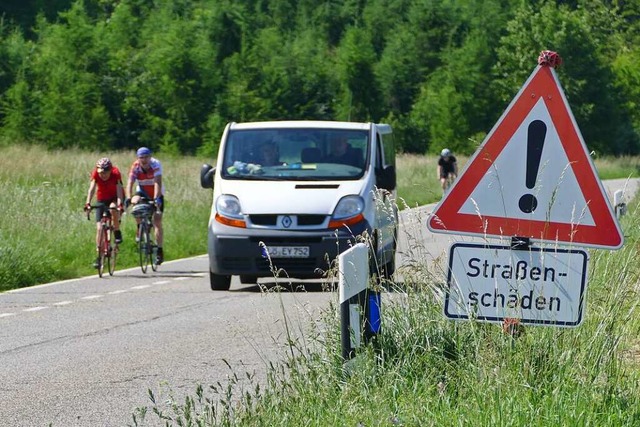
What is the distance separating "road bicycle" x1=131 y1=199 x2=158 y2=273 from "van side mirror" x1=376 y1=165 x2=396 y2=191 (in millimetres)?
4251

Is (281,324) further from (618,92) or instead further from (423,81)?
(423,81)

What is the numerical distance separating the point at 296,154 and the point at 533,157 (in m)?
10.7

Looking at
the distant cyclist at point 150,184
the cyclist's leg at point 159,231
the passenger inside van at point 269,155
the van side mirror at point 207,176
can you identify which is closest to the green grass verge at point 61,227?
the cyclist's leg at point 159,231

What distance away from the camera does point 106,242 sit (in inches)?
740

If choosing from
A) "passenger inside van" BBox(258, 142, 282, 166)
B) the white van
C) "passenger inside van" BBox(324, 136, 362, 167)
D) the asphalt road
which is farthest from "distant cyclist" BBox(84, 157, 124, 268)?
A: "passenger inside van" BBox(324, 136, 362, 167)

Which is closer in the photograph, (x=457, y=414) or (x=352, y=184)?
(x=457, y=414)

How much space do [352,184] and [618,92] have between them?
84813 millimetres

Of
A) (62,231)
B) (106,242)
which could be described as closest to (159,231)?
(106,242)

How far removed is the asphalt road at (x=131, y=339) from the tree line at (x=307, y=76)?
6202cm

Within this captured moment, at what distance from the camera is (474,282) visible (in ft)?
19.8

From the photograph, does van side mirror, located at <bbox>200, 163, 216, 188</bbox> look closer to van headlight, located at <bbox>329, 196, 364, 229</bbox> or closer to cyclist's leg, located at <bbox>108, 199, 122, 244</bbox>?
van headlight, located at <bbox>329, 196, 364, 229</bbox>

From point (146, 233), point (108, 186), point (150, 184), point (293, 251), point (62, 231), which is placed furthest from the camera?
point (62, 231)

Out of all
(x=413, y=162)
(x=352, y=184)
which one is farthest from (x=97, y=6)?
(x=352, y=184)

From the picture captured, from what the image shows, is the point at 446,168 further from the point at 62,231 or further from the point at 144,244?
the point at 144,244
